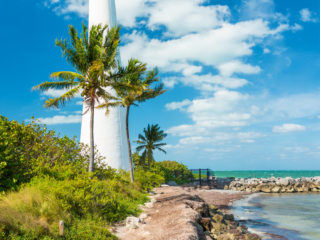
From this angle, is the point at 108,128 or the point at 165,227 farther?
the point at 108,128

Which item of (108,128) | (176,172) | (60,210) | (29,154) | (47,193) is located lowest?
(176,172)

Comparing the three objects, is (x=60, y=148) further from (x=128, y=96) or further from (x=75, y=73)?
(x=128, y=96)

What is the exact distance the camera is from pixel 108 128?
70.4ft

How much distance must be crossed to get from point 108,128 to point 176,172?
82.1 ft

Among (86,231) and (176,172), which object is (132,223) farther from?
(176,172)

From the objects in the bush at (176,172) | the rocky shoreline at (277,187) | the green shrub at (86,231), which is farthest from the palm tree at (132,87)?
the rocky shoreline at (277,187)

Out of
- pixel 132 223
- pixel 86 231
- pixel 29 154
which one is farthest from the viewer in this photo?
pixel 29 154

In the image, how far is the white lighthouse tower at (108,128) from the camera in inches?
829

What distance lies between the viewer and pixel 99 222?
9.61m

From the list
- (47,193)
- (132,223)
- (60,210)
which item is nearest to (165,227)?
(132,223)

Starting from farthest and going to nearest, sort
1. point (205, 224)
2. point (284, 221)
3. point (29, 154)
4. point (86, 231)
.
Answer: point (284, 221) < point (29, 154) < point (205, 224) < point (86, 231)

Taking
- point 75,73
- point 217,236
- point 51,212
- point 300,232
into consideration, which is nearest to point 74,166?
point 75,73

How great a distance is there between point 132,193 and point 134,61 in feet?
25.8

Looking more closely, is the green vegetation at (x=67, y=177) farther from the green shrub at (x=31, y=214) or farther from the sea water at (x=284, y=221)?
the sea water at (x=284, y=221)
